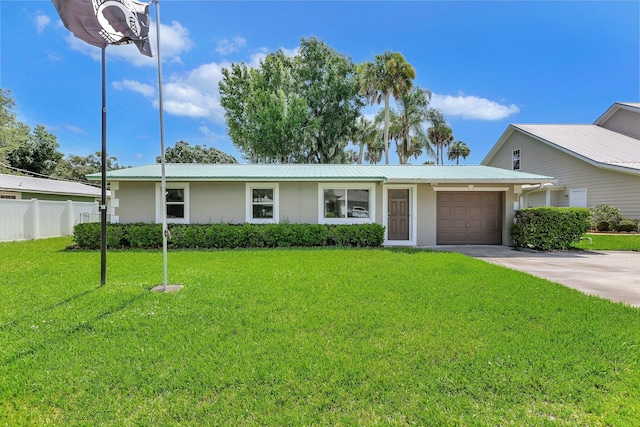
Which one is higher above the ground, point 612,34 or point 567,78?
point 612,34

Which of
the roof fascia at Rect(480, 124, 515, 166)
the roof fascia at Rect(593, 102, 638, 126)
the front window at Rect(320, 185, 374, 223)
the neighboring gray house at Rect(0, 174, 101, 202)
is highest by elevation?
the roof fascia at Rect(593, 102, 638, 126)

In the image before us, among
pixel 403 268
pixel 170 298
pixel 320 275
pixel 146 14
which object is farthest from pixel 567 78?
pixel 170 298

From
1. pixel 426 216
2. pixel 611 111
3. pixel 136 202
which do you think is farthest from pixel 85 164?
pixel 611 111

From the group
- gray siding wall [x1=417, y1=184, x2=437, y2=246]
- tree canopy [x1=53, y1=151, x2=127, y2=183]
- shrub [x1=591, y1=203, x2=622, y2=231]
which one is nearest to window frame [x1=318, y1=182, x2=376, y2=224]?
gray siding wall [x1=417, y1=184, x2=437, y2=246]

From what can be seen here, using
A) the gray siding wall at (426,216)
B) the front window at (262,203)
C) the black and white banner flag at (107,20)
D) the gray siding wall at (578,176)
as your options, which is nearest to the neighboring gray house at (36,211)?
the front window at (262,203)

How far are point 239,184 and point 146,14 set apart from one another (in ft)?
22.5

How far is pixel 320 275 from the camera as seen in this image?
672cm

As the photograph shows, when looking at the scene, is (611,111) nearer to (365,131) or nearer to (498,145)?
(498,145)

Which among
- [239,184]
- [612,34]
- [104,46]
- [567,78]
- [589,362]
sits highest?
[612,34]

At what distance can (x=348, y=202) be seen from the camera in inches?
477

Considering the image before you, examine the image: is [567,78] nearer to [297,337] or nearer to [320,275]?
[320,275]

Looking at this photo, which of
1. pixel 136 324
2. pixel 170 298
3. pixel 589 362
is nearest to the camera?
pixel 589 362

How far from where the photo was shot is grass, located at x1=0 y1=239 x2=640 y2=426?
242 centimetres

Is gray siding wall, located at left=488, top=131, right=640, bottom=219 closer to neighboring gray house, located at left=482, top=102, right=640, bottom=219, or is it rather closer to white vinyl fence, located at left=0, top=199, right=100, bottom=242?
neighboring gray house, located at left=482, top=102, right=640, bottom=219
